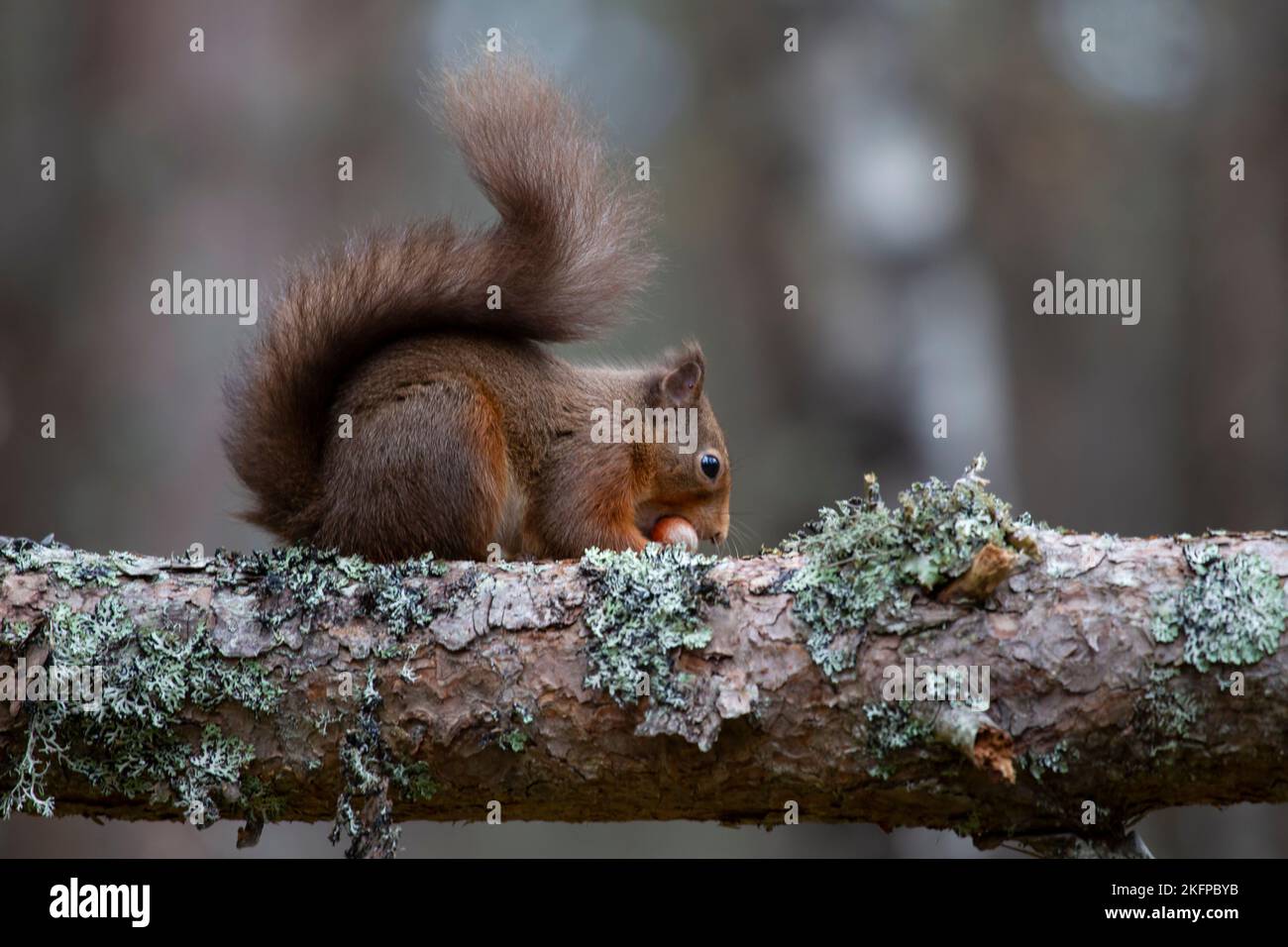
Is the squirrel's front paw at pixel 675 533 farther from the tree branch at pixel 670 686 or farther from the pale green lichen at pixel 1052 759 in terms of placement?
the pale green lichen at pixel 1052 759

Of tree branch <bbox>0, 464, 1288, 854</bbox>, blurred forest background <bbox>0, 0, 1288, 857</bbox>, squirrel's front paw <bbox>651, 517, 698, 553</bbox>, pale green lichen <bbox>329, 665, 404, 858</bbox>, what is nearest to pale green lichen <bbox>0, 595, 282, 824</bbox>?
tree branch <bbox>0, 464, 1288, 854</bbox>

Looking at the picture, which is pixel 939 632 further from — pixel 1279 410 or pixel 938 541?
pixel 1279 410

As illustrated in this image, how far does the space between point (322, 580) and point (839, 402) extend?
3335mm

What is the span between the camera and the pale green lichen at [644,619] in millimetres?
2049

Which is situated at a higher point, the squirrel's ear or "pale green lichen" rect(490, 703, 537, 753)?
the squirrel's ear

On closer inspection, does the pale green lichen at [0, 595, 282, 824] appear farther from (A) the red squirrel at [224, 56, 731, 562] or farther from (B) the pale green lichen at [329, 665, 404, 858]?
(A) the red squirrel at [224, 56, 731, 562]

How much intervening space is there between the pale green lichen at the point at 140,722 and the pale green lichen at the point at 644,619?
0.60 m

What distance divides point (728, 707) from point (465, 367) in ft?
4.41

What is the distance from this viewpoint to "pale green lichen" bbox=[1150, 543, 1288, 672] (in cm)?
189

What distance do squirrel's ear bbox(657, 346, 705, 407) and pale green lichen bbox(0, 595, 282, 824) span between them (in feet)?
5.82

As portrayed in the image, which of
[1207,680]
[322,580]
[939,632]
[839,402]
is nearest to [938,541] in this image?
[939,632]

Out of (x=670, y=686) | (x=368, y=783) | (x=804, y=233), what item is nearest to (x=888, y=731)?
(x=670, y=686)

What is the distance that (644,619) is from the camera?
2115 mm

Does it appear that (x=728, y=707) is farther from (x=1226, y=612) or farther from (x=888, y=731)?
(x=1226, y=612)
